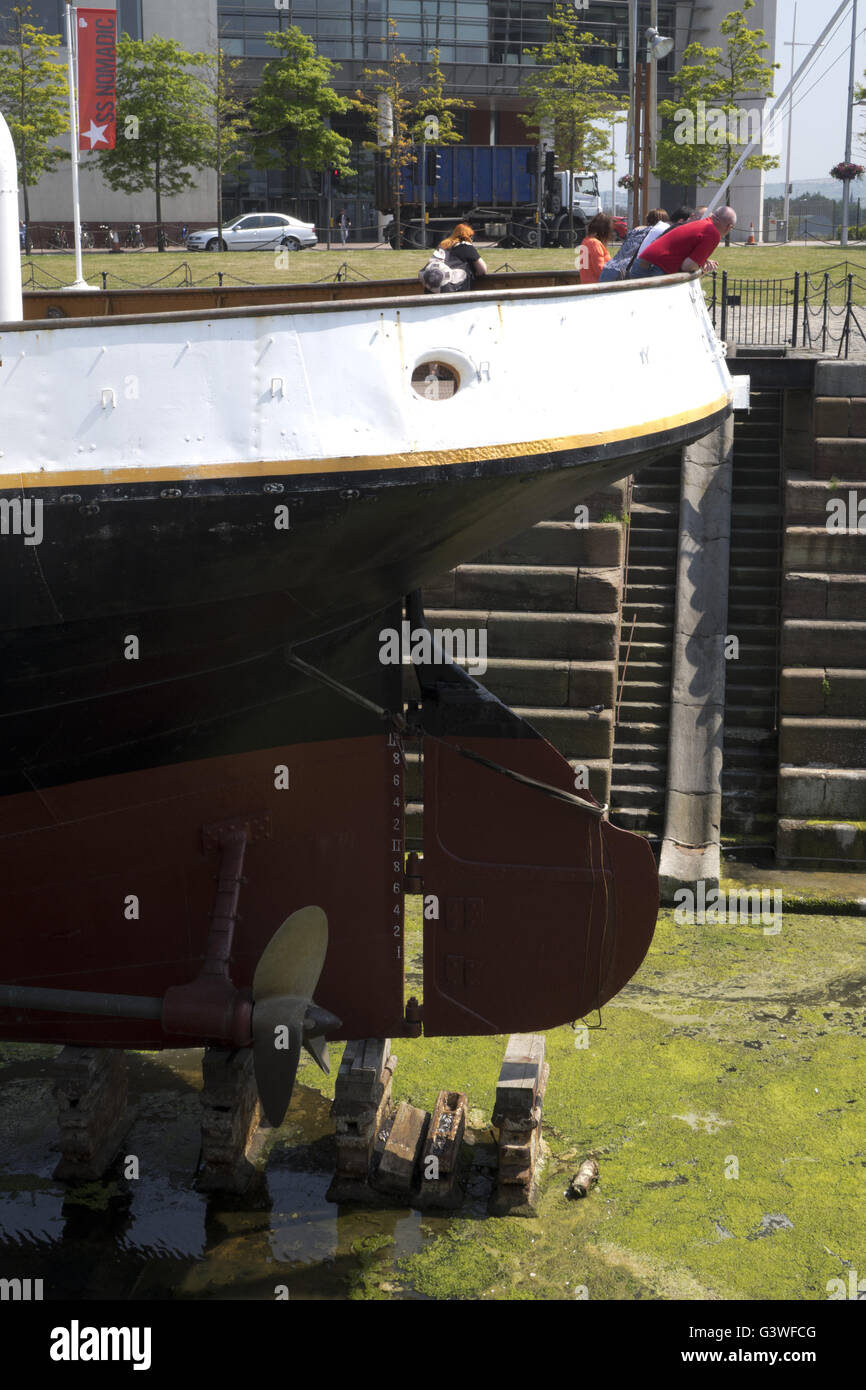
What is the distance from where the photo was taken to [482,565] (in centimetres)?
1070

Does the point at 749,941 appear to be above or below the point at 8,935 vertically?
below

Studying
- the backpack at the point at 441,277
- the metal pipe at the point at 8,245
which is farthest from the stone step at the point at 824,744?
the metal pipe at the point at 8,245

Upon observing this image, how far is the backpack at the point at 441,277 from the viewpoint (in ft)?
22.7

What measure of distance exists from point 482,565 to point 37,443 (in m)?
6.03

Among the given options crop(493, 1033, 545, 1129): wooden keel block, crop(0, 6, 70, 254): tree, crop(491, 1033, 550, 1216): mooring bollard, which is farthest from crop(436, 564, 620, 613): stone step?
crop(0, 6, 70, 254): tree

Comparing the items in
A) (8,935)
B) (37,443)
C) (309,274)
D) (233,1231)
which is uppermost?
(309,274)

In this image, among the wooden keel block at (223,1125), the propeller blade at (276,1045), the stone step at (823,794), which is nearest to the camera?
the propeller blade at (276,1045)

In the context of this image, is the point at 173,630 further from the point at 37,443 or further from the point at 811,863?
the point at 811,863

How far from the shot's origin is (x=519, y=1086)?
19.1ft

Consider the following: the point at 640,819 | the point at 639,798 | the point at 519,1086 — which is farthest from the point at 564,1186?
the point at 639,798

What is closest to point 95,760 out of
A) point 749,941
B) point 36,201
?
point 749,941

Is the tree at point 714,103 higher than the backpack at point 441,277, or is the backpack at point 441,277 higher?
the tree at point 714,103

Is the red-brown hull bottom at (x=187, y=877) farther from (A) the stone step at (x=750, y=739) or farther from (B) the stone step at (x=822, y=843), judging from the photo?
(A) the stone step at (x=750, y=739)

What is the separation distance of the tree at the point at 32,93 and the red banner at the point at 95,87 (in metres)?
15.2
